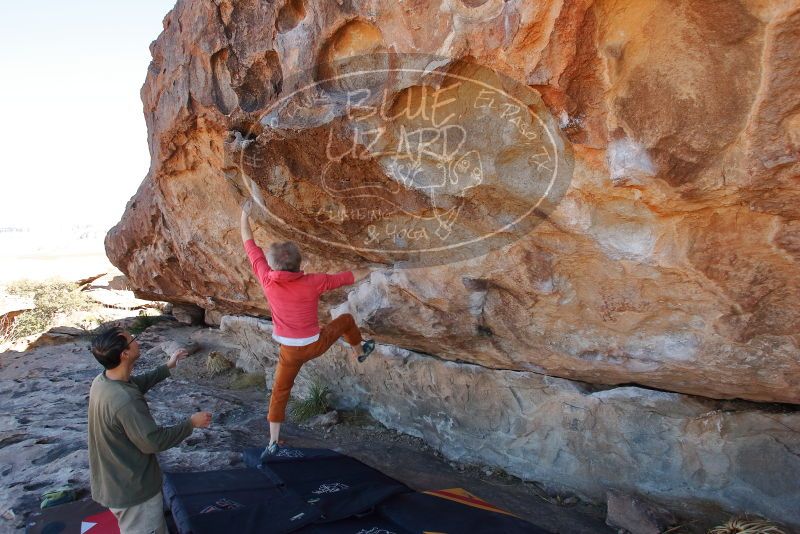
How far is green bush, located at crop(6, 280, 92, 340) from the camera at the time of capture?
990 cm

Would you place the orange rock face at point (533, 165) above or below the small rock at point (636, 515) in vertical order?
above

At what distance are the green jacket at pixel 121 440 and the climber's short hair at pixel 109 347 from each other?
0.27 feet

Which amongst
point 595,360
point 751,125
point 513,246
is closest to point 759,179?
point 751,125

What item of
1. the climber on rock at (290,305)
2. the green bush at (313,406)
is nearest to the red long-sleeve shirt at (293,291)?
the climber on rock at (290,305)

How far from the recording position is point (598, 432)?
3885 millimetres

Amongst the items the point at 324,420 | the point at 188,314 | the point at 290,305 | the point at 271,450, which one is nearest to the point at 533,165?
the point at 290,305

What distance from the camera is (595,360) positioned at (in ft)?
12.0

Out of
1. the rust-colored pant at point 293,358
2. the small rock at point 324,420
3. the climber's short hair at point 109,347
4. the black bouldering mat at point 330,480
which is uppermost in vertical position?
the climber's short hair at point 109,347

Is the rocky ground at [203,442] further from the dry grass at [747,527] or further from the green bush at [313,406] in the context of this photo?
the dry grass at [747,527]

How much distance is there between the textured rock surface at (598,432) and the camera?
331cm

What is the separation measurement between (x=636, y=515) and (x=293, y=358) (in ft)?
7.86

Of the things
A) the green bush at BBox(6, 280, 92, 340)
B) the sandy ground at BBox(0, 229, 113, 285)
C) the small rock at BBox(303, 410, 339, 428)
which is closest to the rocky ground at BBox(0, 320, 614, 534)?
the small rock at BBox(303, 410, 339, 428)

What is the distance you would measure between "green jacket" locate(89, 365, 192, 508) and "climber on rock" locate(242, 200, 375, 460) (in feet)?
4.00

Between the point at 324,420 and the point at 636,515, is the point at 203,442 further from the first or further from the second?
the point at 636,515
